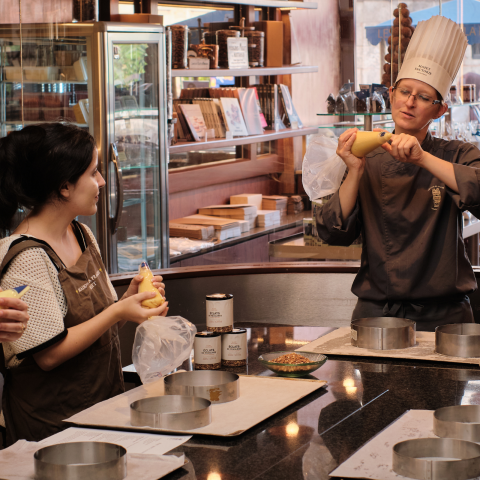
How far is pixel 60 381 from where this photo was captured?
1.84 metres

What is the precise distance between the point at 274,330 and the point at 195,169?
3.34 metres

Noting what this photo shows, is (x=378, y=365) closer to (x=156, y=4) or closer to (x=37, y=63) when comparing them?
(x=37, y=63)

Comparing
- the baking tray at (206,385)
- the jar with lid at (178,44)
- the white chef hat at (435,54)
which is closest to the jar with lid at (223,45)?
the jar with lid at (178,44)

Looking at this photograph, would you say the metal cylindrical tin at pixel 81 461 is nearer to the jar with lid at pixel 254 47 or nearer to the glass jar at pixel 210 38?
the glass jar at pixel 210 38

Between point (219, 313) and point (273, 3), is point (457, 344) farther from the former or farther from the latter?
point (273, 3)

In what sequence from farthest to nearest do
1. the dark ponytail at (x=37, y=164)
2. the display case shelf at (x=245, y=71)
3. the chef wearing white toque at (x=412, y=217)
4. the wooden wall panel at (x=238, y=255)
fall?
the wooden wall panel at (x=238, y=255)
the display case shelf at (x=245, y=71)
the chef wearing white toque at (x=412, y=217)
the dark ponytail at (x=37, y=164)

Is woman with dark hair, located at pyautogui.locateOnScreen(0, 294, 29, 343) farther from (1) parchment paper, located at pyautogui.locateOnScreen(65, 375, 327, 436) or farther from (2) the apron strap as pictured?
(2) the apron strap

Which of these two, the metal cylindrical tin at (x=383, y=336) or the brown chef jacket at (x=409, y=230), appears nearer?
the metal cylindrical tin at (x=383, y=336)

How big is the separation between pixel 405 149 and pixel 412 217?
0.24m

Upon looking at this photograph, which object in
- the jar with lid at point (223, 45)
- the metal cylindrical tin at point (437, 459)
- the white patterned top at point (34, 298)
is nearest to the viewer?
the metal cylindrical tin at point (437, 459)

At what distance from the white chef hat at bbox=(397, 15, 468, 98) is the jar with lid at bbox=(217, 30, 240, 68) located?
10.0 feet

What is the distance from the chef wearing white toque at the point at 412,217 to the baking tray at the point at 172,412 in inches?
36.6

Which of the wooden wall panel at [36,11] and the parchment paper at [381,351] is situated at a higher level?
the wooden wall panel at [36,11]

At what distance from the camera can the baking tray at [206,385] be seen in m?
1.58
